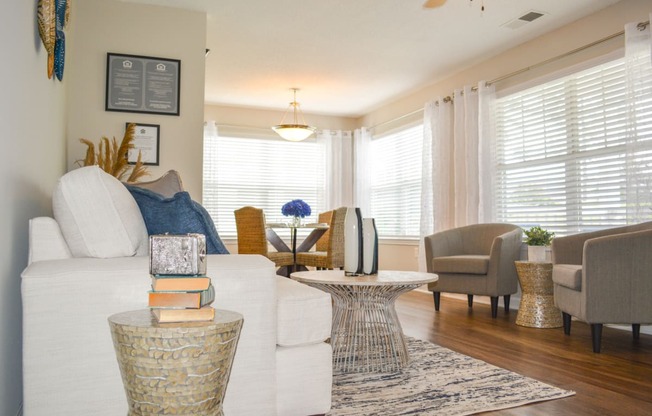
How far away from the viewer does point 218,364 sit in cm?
121

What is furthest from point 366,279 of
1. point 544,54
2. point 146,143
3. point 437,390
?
point 544,54

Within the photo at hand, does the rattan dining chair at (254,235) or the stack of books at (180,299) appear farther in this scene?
the rattan dining chair at (254,235)

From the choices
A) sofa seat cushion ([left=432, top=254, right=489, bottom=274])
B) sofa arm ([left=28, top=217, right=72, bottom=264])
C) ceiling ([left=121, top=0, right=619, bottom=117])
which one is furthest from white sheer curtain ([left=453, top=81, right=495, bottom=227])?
sofa arm ([left=28, top=217, right=72, bottom=264])

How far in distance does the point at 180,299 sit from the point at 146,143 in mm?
3076

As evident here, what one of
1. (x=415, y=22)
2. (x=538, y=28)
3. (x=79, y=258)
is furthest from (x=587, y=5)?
(x=79, y=258)

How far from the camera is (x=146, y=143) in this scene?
4.01 m

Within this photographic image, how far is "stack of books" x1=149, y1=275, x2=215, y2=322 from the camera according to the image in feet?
3.93

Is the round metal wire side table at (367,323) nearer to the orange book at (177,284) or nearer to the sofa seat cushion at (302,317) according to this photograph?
the sofa seat cushion at (302,317)

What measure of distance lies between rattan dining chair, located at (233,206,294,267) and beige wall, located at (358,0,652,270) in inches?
86.7

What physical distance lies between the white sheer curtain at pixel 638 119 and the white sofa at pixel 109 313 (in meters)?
2.91

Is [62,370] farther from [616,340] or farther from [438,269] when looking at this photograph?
[438,269]

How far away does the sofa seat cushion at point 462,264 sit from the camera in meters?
4.30

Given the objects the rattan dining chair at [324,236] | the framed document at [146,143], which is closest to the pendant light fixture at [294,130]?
the rattan dining chair at [324,236]

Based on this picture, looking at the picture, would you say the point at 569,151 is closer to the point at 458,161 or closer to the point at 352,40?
the point at 458,161
